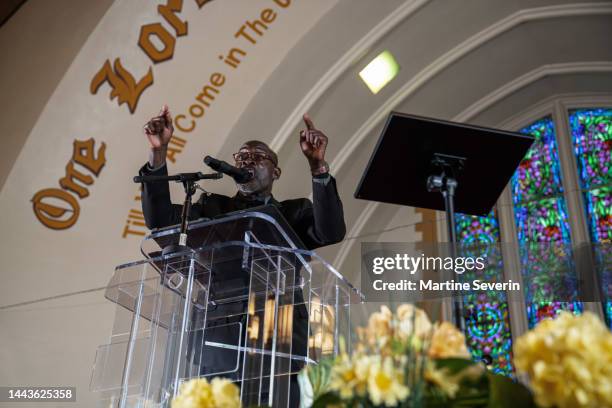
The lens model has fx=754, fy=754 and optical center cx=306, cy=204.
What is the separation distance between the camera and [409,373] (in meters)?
0.88

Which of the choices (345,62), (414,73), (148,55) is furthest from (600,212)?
(148,55)

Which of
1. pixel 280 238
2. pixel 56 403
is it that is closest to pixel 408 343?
pixel 280 238

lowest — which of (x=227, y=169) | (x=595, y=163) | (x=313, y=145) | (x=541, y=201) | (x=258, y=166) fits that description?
(x=227, y=169)

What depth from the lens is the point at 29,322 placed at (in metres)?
4.86

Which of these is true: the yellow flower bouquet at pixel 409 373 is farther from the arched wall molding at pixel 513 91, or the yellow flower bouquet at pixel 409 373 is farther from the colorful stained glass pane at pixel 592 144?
the colorful stained glass pane at pixel 592 144

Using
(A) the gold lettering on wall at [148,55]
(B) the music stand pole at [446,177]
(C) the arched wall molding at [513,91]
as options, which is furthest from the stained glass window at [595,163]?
(B) the music stand pole at [446,177]

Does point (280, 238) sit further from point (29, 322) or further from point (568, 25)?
point (568, 25)

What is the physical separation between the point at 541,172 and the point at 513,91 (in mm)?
834

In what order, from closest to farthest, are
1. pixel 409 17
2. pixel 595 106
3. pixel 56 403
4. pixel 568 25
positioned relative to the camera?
pixel 56 403 → pixel 409 17 → pixel 568 25 → pixel 595 106

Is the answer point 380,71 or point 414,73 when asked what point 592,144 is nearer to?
point 414,73

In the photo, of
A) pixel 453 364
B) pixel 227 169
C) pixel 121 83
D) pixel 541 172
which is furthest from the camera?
pixel 541 172

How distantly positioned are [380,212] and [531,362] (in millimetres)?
6551

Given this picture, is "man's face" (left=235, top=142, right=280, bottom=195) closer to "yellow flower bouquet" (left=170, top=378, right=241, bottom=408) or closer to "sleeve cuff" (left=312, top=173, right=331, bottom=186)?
"sleeve cuff" (left=312, top=173, right=331, bottom=186)

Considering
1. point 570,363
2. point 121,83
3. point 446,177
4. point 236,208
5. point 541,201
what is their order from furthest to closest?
point 541,201 → point 121,83 → point 236,208 → point 446,177 → point 570,363
